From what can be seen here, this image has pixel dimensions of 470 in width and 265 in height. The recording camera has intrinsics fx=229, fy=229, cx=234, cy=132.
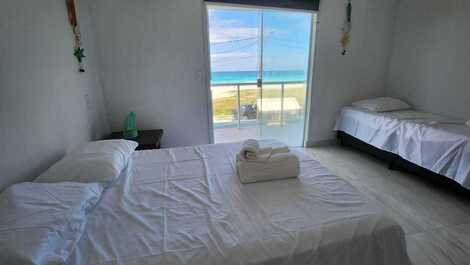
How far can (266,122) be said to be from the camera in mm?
3742

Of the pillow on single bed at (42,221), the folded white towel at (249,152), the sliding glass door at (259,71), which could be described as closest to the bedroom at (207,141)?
the pillow on single bed at (42,221)

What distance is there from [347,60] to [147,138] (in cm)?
307

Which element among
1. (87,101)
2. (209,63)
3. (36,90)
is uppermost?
(209,63)

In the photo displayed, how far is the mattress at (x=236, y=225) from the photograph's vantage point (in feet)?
2.99

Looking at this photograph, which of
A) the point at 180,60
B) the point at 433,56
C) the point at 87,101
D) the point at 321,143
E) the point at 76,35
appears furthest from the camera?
the point at 321,143

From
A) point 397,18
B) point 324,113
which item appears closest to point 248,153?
point 324,113

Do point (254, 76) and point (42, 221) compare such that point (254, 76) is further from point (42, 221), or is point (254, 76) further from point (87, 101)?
A: point (42, 221)

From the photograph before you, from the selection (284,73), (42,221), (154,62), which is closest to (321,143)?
(284,73)

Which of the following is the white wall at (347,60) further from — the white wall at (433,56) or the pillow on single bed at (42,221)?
the pillow on single bed at (42,221)

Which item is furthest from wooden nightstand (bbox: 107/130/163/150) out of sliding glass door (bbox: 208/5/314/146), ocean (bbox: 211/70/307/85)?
ocean (bbox: 211/70/307/85)

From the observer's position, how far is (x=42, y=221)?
91cm

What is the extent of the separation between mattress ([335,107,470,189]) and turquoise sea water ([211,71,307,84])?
924 mm

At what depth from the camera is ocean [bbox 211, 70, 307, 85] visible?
3.49m

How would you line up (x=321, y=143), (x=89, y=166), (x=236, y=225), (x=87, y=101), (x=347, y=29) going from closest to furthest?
1. (x=236, y=225)
2. (x=89, y=166)
3. (x=87, y=101)
4. (x=347, y=29)
5. (x=321, y=143)
